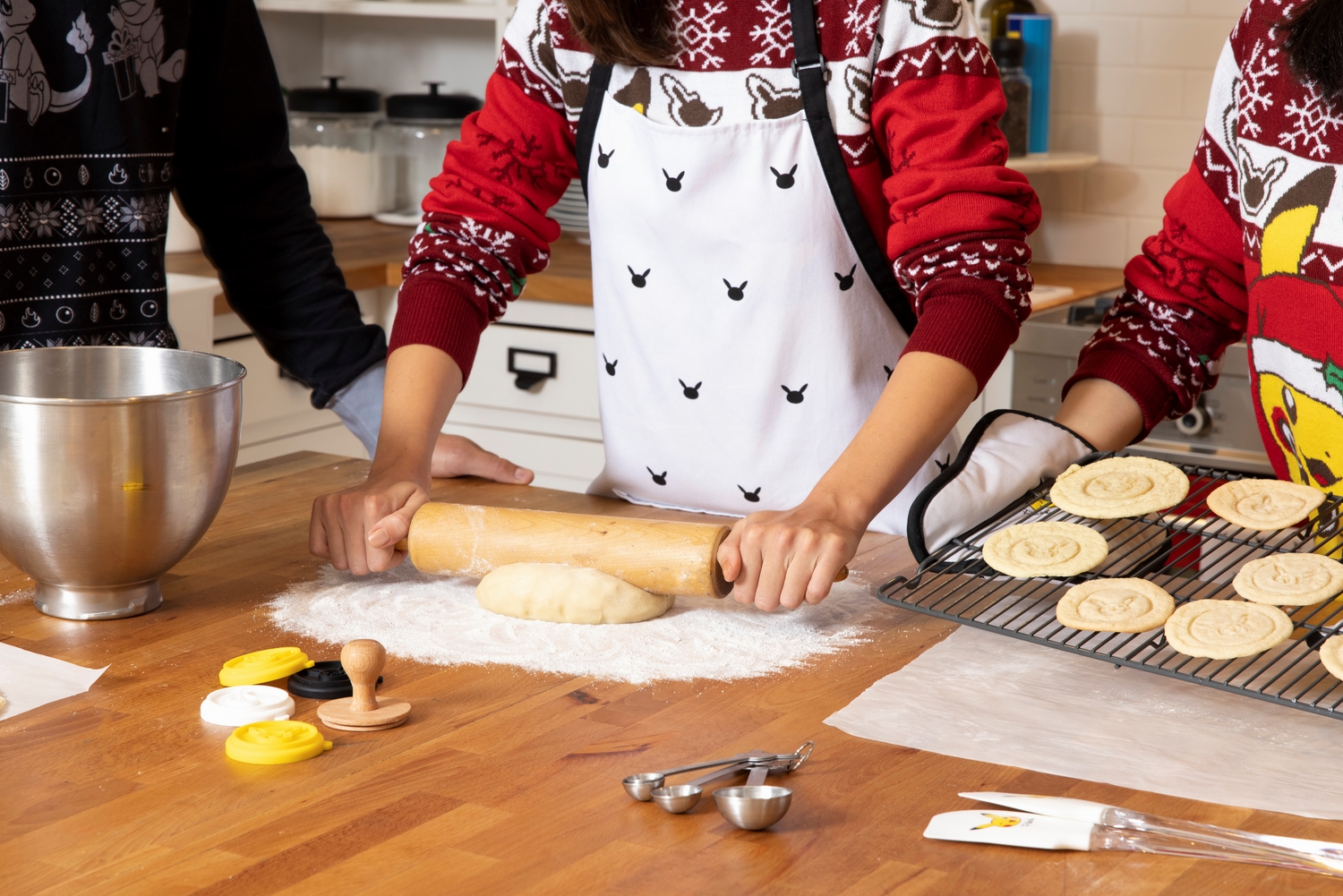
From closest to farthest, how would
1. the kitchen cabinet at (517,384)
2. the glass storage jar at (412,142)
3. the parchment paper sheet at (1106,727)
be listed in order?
the parchment paper sheet at (1106,727), the kitchen cabinet at (517,384), the glass storage jar at (412,142)

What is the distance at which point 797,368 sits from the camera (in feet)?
4.35

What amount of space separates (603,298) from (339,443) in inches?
52.7

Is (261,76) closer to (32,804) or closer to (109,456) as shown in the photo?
(109,456)

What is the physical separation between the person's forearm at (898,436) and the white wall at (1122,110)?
1.84 meters

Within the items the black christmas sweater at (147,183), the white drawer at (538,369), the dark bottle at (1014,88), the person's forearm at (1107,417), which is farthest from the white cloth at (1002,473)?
the dark bottle at (1014,88)

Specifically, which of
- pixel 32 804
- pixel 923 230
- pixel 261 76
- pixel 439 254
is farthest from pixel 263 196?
pixel 32 804

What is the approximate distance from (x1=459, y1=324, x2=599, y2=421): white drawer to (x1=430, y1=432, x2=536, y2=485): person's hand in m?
1.05

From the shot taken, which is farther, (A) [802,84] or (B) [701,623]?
(A) [802,84]

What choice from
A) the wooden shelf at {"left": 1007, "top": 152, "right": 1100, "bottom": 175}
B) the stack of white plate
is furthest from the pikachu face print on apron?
the stack of white plate

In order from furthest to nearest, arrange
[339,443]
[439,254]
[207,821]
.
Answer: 1. [339,443]
2. [439,254]
3. [207,821]

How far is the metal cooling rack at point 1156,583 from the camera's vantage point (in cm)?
84

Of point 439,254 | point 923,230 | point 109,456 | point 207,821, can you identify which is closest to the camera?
point 207,821

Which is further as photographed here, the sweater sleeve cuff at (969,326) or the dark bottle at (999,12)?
the dark bottle at (999,12)

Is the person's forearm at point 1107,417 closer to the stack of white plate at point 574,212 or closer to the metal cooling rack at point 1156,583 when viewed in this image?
the metal cooling rack at point 1156,583
